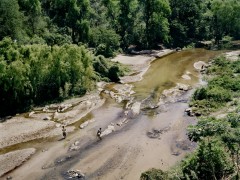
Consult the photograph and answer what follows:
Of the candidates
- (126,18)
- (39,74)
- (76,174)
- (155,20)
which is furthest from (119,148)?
(155,20)

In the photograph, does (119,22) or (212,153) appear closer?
(212,153)

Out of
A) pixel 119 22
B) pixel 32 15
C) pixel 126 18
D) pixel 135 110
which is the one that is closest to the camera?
pixel 135 110

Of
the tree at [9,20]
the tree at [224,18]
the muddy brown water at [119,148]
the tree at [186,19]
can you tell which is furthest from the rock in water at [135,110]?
the tree at [224,18]

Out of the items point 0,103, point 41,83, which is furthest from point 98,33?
point 0,103

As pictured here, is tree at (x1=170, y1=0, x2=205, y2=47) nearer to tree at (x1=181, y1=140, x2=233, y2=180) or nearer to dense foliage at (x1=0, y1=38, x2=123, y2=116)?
dense foliage at (x1=0, y1=38, x2=123, y2=116)

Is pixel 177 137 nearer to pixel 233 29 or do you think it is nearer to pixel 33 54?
pixel 33 54

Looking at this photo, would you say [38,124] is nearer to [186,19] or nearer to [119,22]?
[119,22]

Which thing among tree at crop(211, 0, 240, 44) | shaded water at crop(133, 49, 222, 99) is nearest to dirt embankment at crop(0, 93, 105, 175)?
shaded water at crop(133, 49, 222, 99)

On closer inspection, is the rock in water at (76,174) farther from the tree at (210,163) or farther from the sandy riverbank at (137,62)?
the sandy riverbank at (137,62)
